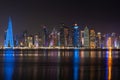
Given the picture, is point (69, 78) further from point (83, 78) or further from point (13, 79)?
point (13, 79)

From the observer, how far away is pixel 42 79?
39688 mm

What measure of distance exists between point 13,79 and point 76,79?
22.2 feet

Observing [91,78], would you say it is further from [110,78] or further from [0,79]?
[0,79]

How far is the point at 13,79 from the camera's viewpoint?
129 ft

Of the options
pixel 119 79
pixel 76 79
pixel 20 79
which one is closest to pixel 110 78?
pixel 119 79

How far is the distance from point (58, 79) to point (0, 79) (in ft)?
20.1

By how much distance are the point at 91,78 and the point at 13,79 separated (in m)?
→ 8.45

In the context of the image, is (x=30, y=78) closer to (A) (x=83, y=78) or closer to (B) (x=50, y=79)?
(B) (x=50, y=79)

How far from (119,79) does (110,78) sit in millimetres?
1270

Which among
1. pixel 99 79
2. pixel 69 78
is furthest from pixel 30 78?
pixel 99 79

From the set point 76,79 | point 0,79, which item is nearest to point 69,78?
point 76,79

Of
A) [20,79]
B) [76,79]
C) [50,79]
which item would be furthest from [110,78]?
[20,79]

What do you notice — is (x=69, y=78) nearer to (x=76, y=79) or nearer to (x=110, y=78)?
(x=76, y=79)

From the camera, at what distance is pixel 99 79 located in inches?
1556
